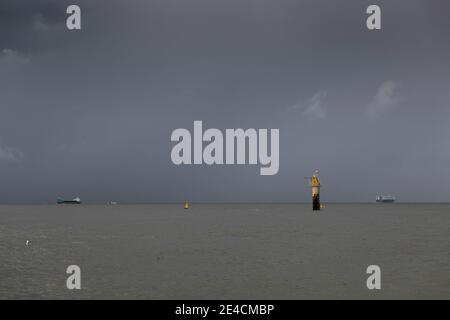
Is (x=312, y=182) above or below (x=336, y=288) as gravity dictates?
above

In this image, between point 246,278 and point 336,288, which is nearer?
point 336,288

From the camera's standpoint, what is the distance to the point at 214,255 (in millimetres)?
43625

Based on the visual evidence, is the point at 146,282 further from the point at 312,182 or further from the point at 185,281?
the point at 312,182

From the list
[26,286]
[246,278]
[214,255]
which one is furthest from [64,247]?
[246,278]

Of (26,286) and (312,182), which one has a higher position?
(312,182)

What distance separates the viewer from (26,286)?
27.4 meters

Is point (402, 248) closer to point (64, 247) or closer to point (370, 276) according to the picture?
point (370, 276)

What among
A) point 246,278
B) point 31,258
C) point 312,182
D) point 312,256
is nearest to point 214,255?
point 312,256

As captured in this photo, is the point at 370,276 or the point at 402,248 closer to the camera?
the point at 370,276
